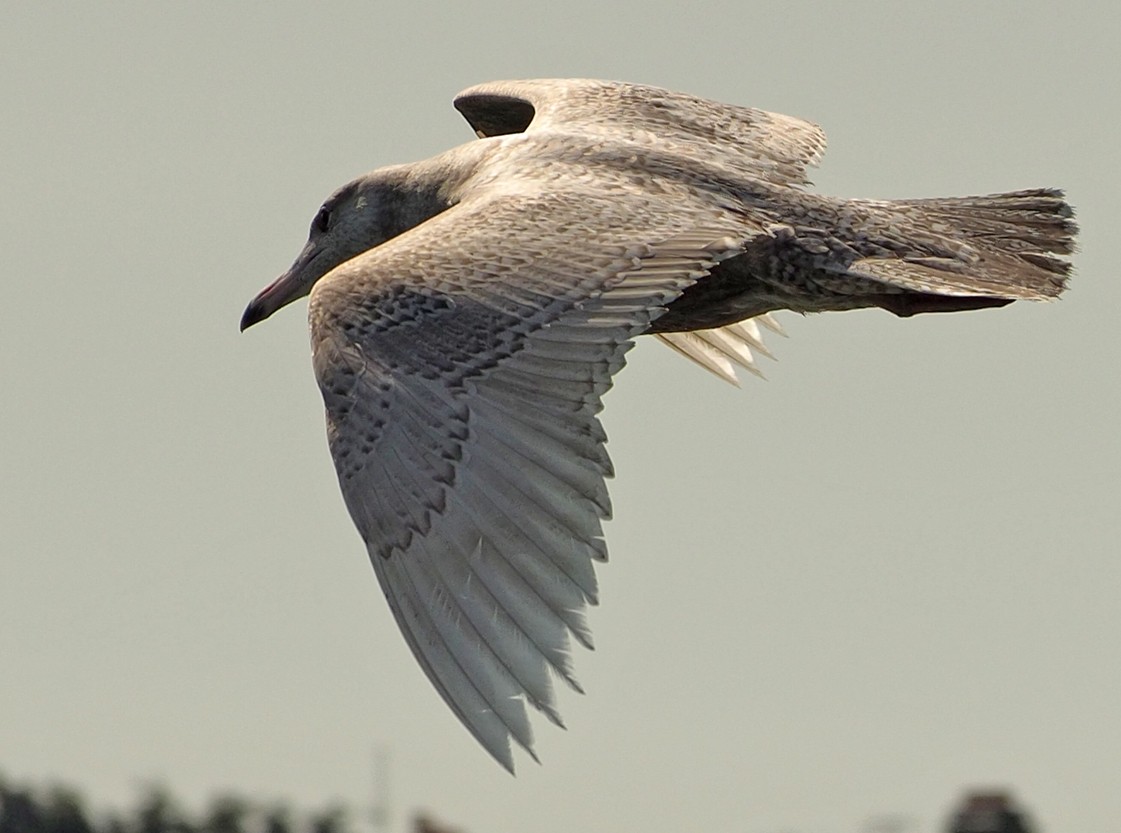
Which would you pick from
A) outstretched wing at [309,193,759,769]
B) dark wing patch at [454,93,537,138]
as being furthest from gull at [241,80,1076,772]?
dark wing patch at [454,93,537,138]

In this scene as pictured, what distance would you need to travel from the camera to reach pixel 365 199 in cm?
1316

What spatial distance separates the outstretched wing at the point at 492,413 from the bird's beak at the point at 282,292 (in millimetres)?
2459

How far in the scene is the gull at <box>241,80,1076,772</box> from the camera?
31.4ft

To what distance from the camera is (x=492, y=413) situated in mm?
10047

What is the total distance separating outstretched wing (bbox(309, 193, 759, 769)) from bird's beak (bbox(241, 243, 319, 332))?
8.07 feet

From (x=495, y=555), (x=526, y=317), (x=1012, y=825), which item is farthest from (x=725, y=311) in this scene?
(x=1012, y=825)

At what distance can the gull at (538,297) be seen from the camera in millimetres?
9562

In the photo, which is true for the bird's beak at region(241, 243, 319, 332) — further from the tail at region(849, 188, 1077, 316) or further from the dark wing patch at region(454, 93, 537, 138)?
the tail at region(849, 188, 1077, 316)

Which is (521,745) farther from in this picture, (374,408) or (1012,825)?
(1012,825)

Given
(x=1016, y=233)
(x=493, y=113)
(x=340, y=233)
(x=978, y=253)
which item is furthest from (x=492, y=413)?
(x=493, y=113)

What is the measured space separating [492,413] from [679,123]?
354 cm

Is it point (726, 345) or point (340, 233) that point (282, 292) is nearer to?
point (340, 233)

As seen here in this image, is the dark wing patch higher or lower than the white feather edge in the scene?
higher

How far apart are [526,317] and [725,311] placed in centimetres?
185
